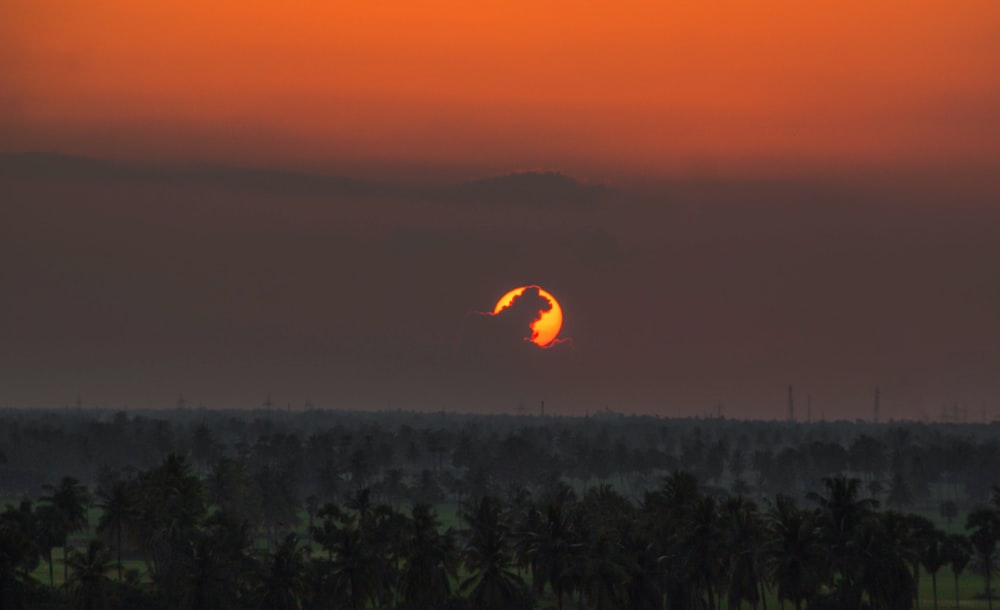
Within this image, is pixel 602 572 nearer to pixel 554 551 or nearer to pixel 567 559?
pixel 567 559

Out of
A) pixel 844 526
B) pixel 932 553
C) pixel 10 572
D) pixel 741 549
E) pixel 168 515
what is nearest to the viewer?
pixel 844 526

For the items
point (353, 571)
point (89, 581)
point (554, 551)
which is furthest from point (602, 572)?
point (89, 581)

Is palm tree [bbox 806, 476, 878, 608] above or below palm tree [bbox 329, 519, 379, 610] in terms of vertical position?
above

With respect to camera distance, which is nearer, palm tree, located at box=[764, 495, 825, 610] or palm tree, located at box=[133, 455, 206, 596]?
palm tree, located at box=[764, 495, 825, 610]

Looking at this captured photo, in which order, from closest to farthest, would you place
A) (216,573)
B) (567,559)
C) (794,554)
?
(794,554) → (567,559) → (216,573)

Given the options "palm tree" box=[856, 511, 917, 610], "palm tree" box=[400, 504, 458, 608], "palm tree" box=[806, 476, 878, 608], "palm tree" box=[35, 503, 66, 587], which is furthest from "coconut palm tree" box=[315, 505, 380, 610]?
"palm tree" box=[856, 511, 917, 610]

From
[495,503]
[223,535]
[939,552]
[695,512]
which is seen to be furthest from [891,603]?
[223,535]

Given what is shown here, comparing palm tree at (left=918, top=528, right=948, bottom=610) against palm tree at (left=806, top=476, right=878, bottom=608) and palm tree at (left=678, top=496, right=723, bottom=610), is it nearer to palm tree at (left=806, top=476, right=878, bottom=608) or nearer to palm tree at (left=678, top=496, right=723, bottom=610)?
palm tree at (left=806, top=476, right=878, bottom=608)

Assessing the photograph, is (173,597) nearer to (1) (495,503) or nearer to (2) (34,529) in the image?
(2) (34,529)

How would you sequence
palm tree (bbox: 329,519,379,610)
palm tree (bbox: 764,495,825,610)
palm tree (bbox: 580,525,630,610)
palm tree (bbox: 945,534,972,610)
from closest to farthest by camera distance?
palm tree (bbox: 764,495,825,610) < palm tree (bbox: 580,525,630,610) < palm tree (bbox: 329,519,379,610) < palm tree (bbox: 945,534,972,610)

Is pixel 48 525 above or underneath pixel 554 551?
above

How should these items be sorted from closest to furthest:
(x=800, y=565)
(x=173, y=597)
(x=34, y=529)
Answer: (x=800, y=565), (x=173, y=597), (x=34, y=529)
